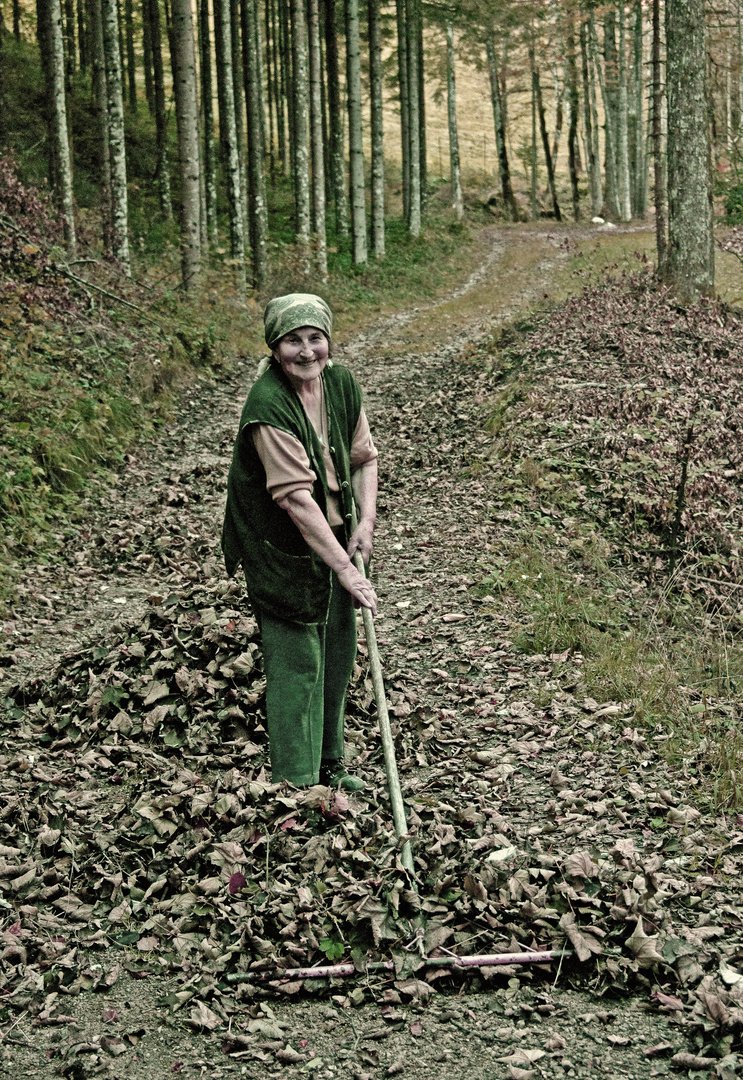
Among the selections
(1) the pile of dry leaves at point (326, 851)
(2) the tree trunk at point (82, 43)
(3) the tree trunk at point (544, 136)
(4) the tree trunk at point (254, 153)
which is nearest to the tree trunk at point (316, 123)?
(4) the tree trunk at point (254, 153)

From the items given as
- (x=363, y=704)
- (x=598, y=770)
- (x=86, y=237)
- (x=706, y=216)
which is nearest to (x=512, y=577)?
(x=363, y=704)

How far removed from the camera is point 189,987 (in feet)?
11.7

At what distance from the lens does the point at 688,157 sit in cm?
1352

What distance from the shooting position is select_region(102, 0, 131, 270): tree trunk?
1484cm

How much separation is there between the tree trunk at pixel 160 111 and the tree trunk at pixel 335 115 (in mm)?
4858

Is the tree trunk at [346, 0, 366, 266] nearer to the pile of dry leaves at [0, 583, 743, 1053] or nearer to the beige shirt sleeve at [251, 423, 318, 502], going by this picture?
the pile of dry leaves at [0, 583, 743, 1053]

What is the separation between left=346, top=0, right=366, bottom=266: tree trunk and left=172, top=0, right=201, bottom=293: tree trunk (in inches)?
298

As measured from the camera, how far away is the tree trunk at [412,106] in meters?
27.5

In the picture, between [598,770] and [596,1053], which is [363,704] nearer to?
[598,770]

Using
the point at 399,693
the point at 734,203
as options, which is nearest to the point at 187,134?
the point at 734,203

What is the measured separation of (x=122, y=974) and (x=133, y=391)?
9320 millimetres

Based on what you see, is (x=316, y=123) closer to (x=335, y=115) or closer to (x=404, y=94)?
(x=335, y=115)

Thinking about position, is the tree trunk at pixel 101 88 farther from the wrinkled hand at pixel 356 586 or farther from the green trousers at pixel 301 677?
the wrinkled hand at pixel 356 586

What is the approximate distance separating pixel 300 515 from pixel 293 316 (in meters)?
0.86
